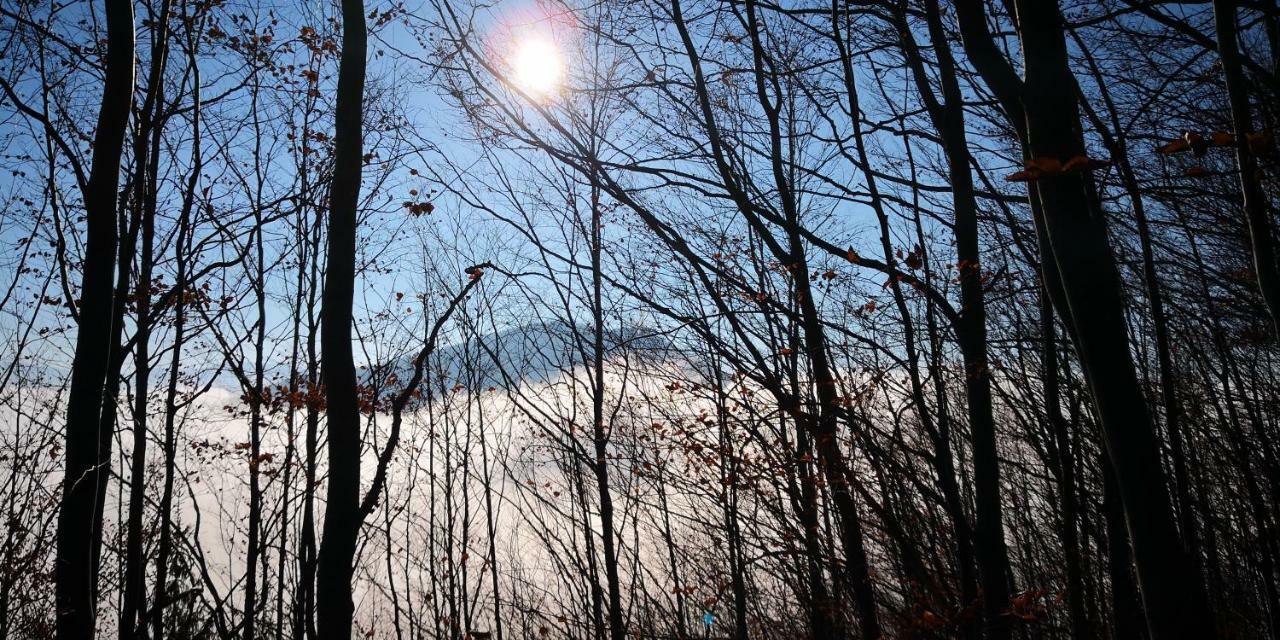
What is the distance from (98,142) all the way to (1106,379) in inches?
146

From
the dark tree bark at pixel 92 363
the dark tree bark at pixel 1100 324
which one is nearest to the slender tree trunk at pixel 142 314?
the dark tree bark at pixel 92 363

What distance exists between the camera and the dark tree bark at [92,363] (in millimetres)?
2619

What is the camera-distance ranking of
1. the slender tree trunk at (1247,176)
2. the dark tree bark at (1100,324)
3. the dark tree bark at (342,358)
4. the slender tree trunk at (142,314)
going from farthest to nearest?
1. the slender tree trunk at (142,314)
2. the slender tree trunk at (1247,176)
3. the dark tree bark at (342,358)
4. the dark tree bark at (1100,324)

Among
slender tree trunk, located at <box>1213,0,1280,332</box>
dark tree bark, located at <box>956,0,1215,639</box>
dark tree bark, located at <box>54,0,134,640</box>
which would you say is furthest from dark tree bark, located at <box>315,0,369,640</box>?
slender tree trunk, located at <box>1213,0,1280,332</box>

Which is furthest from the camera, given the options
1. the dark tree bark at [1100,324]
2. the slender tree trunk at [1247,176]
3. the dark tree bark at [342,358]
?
the slender tree trunk at [1247,176]

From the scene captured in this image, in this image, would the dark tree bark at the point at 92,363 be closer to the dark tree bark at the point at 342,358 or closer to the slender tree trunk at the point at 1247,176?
the dark tree bark at the point at 342,358

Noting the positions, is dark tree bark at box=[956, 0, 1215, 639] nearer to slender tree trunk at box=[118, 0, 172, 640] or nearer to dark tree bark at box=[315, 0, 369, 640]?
dark tree bark at box=[315, 0, 369, 640]

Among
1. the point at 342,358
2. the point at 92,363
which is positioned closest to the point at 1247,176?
the point at 342,358

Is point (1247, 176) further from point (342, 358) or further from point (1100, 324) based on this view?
point (342, 358)

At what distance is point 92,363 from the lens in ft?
9.03

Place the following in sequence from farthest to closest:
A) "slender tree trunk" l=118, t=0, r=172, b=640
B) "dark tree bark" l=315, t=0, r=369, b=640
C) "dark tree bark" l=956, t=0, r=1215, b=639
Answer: "slender tree trunk" l=118, t=0, r=172, b=640 < "dark tree bark" l=315, t=0, r=369, b=640 < "dark tree bark" l=956, t=0, r=1215, b=639

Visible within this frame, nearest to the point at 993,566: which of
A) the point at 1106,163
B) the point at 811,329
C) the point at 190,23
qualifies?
the point at 811,329

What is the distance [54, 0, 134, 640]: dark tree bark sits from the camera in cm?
262

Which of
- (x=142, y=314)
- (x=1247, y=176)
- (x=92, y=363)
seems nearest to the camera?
(x=1247, y=176)
